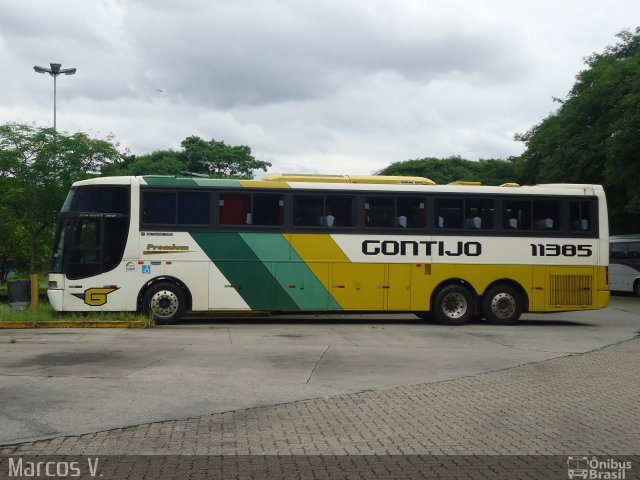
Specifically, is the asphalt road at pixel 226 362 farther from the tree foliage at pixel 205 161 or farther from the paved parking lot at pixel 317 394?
the tree foliage at pixel 205 161

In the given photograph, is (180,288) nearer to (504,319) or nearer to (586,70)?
(504,319)

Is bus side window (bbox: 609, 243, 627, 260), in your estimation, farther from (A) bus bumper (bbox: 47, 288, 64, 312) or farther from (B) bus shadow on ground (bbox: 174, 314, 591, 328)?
(A) bus bumper (bbox: 47, 288, 64, 312)

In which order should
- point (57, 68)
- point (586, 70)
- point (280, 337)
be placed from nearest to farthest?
1. point (280, 337)
2. point (57, 68)
3. point (586, 70)

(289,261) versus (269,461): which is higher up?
(289,261)

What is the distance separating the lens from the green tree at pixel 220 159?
2603 inches

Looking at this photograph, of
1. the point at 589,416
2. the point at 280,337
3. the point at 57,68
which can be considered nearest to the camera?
the point at 589,416

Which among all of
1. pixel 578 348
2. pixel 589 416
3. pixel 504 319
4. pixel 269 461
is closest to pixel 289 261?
pixel 504 319

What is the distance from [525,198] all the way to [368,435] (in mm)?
13193

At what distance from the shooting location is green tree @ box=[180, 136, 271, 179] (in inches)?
2603

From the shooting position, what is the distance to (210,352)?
12.8m

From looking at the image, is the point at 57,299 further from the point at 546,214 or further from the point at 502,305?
the point at 546,214

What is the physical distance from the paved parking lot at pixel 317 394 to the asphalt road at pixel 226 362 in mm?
32

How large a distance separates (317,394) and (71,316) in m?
10.2

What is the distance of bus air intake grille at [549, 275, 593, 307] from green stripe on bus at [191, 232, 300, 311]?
6.59 m
